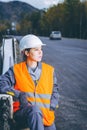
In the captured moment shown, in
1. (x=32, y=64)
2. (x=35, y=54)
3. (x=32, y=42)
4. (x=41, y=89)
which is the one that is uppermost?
(x=32, y=42)

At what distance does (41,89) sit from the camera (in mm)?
4910

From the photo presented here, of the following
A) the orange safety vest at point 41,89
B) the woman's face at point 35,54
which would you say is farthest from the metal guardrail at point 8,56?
the orange safety vest at point 41,89

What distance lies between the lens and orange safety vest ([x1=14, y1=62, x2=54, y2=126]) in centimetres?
490

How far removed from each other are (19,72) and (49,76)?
31cm

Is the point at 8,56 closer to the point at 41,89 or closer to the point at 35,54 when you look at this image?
the point at 35,54

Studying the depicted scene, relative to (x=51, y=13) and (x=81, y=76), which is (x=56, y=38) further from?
(x=51, y=13)

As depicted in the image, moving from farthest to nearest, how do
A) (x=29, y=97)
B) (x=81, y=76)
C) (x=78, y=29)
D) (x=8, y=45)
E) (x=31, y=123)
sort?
(x=78, y=29), (x=81, y=76), (x=8, y=45), (x=29, y=97), (x=31, y=123)

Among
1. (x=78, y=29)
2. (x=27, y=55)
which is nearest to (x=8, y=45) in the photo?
(x=27, y=55)

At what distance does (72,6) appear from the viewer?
124 metres

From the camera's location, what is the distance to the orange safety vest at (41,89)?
4.90m

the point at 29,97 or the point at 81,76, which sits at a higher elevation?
the point at 29,97

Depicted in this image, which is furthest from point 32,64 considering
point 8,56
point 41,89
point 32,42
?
point 8,56

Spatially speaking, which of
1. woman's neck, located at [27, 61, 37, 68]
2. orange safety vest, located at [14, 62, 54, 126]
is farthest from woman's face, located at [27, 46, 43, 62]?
orange safety vest, located at [14, 62, 54, 126]

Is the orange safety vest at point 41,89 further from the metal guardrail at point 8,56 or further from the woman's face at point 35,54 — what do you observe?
the metal guardrail at point 8,56
